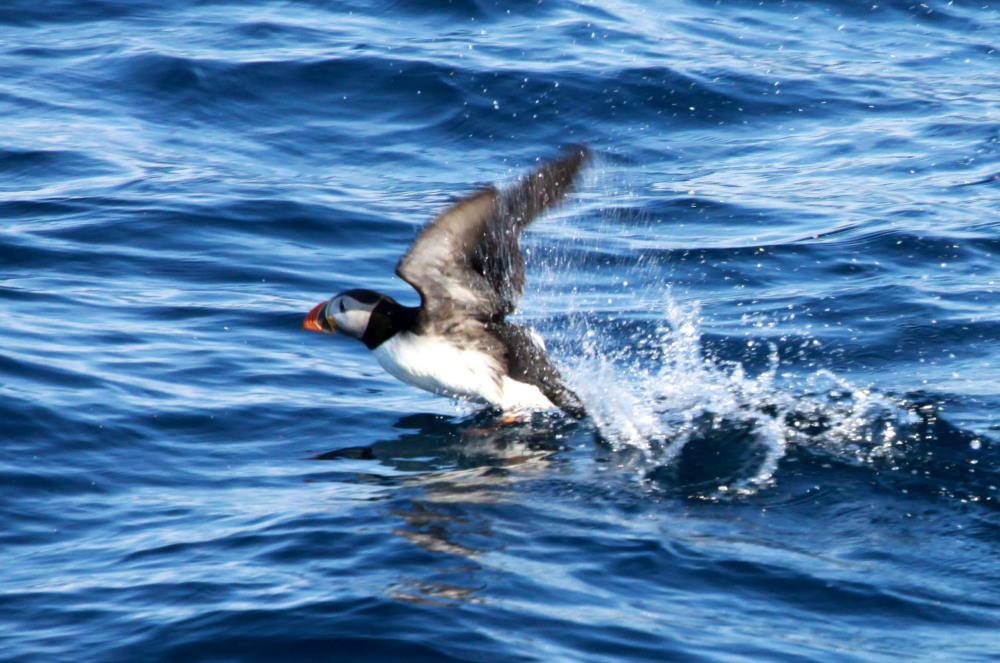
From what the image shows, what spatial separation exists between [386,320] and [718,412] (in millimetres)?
1924

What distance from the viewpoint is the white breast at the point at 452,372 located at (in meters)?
7.64

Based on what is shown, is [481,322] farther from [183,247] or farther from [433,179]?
[433,179]

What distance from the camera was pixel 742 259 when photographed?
10820 mm

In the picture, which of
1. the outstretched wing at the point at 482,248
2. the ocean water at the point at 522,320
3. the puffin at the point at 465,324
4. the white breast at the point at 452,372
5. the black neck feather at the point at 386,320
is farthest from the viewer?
the black neck feather at the point at 386,320

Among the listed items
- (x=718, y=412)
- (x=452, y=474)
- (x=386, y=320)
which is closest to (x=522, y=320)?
(x=386, y=320)

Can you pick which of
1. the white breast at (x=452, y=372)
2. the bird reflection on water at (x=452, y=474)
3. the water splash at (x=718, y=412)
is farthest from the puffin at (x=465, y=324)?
the water splash at (x=718, y=412)

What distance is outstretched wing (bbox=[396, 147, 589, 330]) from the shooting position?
22.3 feet

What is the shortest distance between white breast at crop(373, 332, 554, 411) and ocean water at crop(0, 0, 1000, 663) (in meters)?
0.21

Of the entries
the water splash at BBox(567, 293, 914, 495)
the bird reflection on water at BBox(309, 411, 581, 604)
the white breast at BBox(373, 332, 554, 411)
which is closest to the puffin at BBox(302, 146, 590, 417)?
the white breast at BBox(373, 332, 554, 411)

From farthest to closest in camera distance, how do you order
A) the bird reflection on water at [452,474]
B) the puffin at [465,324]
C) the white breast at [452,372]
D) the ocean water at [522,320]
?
the white breast at [452,372]
the puffin at [465,324]
the bird reflection on water at [452,474]
the ocean water at [522,320]

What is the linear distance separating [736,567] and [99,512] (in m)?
2.85

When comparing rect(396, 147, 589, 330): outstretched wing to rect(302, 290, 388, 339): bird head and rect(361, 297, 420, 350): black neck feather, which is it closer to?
rect(361, 297, 420, 350): black neck feather

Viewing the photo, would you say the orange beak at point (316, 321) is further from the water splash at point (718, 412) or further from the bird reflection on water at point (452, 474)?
the water splash at point (718, 412)

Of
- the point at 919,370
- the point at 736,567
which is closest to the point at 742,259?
the point at 919,370
